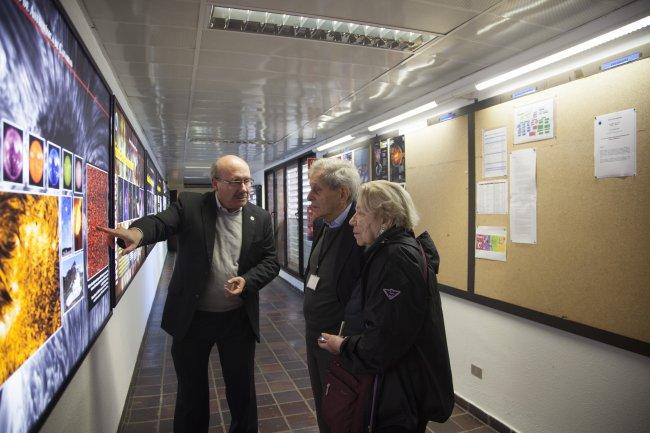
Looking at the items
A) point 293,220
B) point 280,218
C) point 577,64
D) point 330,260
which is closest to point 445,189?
point 577,64

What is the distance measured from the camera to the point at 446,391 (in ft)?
4.63

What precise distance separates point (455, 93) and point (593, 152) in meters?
1.18

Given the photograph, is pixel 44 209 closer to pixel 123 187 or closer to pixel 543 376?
pixel 123 187

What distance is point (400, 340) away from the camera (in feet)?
4.44

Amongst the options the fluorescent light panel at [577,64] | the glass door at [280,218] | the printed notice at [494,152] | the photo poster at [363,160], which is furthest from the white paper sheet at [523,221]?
the glass door at [280,218]

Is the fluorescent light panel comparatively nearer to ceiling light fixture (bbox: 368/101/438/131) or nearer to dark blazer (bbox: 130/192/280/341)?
Result: ceiling light fixture (bbox: 368/101/438/131)

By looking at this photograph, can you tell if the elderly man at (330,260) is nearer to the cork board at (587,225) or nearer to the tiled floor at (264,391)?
the tiled floor at (264,391)

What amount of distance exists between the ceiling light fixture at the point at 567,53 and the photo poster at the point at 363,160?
1880mm

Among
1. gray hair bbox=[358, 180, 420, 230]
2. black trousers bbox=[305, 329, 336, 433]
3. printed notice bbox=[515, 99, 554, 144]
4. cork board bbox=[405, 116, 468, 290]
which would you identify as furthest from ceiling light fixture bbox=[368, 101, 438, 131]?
black trousers bbox=[305, 329, 336, 433]

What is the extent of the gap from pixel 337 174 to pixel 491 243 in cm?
157

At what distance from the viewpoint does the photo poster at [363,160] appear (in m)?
4.55

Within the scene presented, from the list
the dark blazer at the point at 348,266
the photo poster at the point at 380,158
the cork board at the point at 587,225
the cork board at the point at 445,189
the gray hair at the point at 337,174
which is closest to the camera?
the dark blazer at the point at 348,266

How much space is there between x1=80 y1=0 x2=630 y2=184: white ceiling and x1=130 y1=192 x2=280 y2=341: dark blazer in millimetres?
940

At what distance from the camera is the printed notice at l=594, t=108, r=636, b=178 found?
1.95 meters
